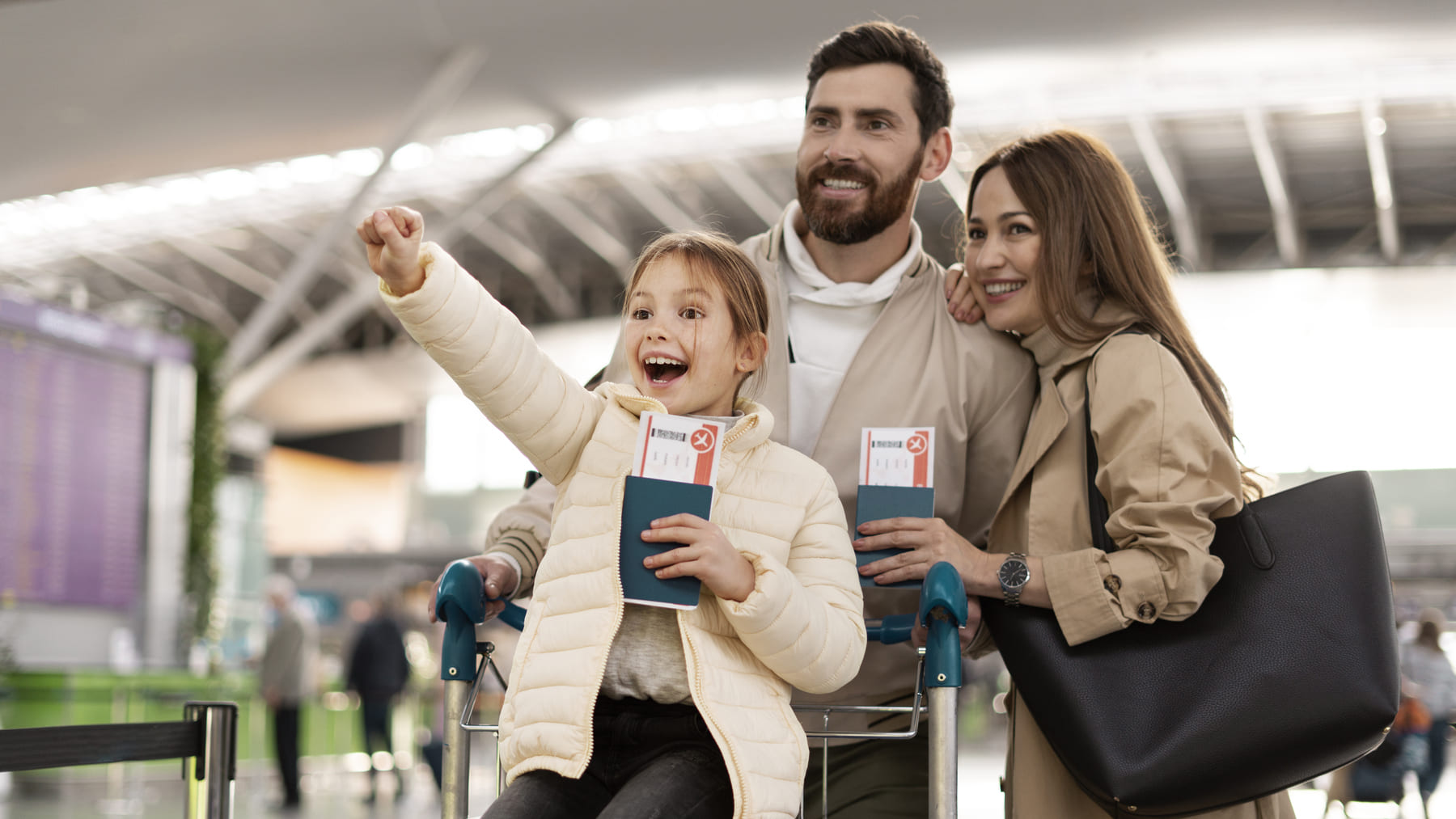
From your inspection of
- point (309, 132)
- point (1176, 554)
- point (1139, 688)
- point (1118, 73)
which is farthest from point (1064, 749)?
point (1118, 73)

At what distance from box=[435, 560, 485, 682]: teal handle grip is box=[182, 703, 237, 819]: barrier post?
894 mm

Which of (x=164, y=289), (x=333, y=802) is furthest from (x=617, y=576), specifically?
(x=164, y=289)

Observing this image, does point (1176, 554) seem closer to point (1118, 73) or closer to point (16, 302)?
point (16, 302)

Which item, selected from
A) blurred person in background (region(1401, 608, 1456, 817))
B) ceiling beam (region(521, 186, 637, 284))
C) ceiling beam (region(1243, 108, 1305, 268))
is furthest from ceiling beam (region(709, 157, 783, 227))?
blurred person in background (region(1401, 608, 1456, 817))

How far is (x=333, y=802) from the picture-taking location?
34.8 feet

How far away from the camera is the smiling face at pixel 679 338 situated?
2.05 metres

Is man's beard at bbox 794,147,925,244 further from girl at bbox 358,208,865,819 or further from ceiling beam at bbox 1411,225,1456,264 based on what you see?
ceiling beam at bbox 1411,225,1456,264

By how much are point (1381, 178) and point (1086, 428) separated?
23.0 meters

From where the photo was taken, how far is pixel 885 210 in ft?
9.68

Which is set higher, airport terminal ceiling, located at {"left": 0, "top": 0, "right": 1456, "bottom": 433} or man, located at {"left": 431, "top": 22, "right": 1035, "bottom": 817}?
airport terminal ceiling, located at {"left": 0, "top": 0, "right": 1456, "bottom": 433}

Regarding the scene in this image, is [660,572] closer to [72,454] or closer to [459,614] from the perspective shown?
[459,614]

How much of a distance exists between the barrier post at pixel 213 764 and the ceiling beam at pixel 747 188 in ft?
72.7

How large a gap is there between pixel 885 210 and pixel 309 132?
1398 cm

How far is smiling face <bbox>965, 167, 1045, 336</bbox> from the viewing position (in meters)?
2.67
